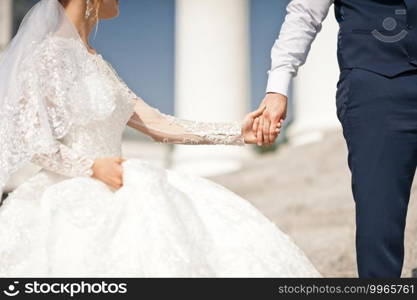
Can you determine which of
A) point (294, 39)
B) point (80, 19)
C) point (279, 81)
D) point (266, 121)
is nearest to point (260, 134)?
point (266, 121)

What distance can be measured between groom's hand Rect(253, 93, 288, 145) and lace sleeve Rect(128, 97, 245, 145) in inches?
10.6

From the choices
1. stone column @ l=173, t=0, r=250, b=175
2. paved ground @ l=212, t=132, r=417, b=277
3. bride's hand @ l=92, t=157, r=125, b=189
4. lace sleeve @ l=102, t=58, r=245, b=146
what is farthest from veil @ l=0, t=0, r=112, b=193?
stone column @ l=173, t=0, r=250, b=175

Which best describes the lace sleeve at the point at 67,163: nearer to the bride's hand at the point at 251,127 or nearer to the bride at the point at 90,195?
the bride at the point at 90,195

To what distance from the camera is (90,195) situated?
5.06 meters

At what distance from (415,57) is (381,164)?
74 centimetres

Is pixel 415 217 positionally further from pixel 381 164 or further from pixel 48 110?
pixel 48 110

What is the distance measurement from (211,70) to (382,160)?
2260 cm

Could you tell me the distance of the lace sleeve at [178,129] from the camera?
20.8 ft

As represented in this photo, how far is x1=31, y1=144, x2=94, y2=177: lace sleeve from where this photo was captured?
523 cm

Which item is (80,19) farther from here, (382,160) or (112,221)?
(382,160)

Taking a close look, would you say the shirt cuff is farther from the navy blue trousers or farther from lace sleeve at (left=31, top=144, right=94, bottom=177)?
lace sleeve at (left=31, top=144, right=94, bottom=177)

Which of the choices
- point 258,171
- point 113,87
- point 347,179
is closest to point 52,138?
point 113,87

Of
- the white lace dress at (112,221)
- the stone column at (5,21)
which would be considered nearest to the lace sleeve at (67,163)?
the white lace dress at (112,221)

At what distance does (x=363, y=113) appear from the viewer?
204 inches
